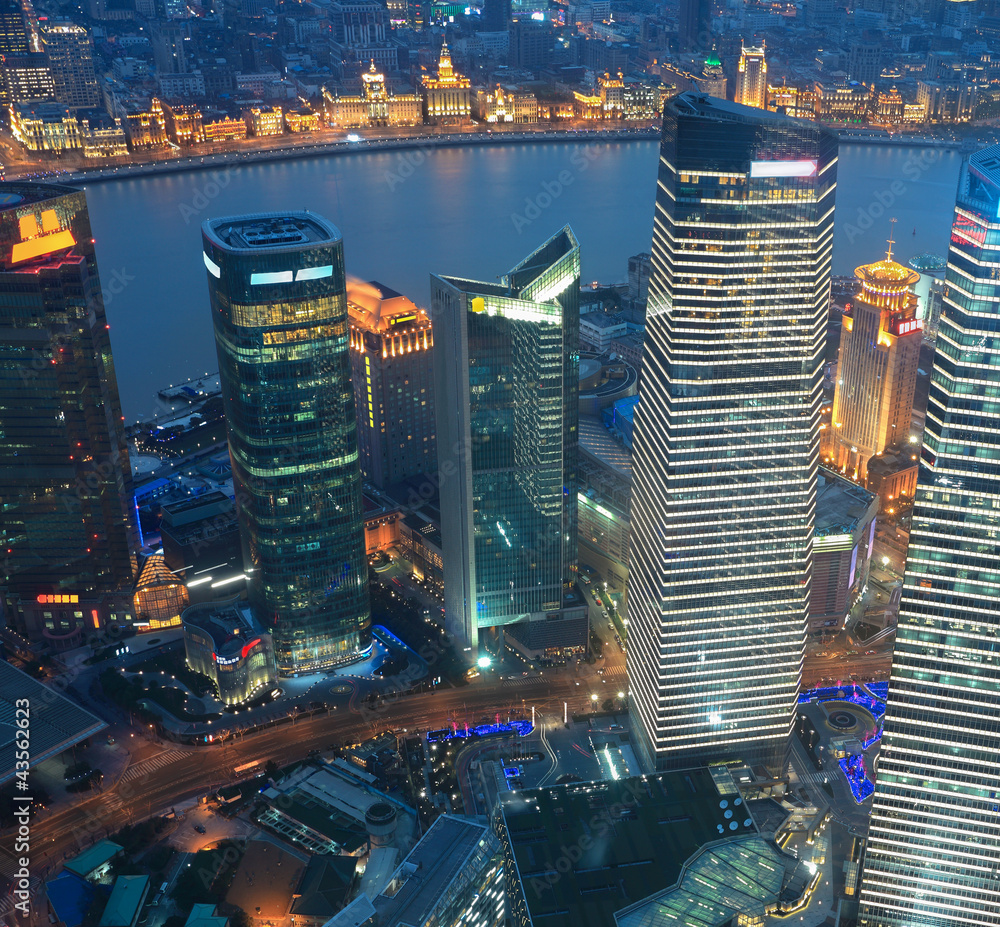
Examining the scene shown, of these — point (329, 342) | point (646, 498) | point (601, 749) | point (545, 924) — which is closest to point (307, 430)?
point (329, 342)

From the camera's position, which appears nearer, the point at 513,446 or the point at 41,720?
the point at 41,720

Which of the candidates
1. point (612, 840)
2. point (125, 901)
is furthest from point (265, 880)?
point (612, 840)

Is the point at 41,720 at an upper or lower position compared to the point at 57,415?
lower

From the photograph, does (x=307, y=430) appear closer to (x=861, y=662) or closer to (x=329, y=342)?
(x=329, y=342)

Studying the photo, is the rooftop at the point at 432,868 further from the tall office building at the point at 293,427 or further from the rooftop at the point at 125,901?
the tall office building at the point at 293,427

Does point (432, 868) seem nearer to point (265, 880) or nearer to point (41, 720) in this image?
point (265, 880)

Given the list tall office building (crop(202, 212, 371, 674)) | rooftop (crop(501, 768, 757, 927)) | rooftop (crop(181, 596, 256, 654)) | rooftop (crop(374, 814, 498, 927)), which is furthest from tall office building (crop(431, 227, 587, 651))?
rooftop (crop(374, 814, 498, 927))

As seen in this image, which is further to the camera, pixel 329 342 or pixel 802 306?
pixel 329 342
